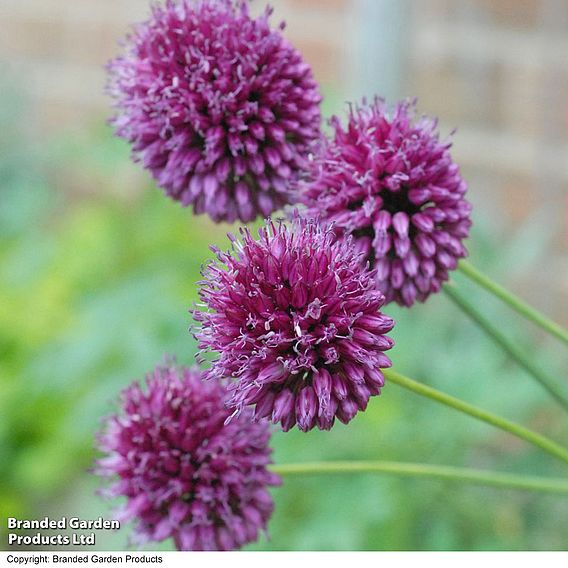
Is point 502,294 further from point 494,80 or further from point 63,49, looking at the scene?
point 63,49

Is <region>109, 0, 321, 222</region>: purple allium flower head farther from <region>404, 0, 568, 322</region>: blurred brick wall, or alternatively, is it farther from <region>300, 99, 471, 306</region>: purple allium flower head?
<region>404, 0, 568, 322</region>: blurred brick wall

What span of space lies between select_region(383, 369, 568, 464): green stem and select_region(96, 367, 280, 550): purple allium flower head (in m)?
0.13

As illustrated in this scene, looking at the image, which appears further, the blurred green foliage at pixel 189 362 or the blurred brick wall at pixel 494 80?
the blurred brick wall at pixel 494 80

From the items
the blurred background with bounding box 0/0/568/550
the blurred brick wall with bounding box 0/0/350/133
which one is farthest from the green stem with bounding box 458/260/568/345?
the blurred brick wall with bounding box 0/0/350/133

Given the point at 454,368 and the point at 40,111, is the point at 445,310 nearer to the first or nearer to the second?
the point at 454,368

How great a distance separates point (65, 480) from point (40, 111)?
0.88m

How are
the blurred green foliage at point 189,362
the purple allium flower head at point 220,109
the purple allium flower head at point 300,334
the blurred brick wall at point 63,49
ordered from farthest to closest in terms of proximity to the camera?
the blurred brick wall at point 63,49
the blurred green foliage at point 189,362
the purple allium flower head at point 220,109
the purple allium flower head at point 300,334

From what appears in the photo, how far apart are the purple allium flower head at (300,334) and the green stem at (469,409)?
17 millimetres

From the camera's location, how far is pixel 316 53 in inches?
76.9

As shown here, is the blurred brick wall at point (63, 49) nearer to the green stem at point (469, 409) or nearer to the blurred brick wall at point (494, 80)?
the blurred brick wall at point (494, 80)

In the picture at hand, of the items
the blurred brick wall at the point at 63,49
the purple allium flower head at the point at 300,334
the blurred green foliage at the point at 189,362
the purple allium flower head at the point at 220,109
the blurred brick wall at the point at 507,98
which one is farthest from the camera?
the blurred brick wall at the point at 63,49

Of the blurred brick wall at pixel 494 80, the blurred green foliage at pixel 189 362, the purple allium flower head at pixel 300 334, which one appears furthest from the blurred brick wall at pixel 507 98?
the purple allium flower head at pixel 300 334

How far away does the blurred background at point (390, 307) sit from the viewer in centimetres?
124
